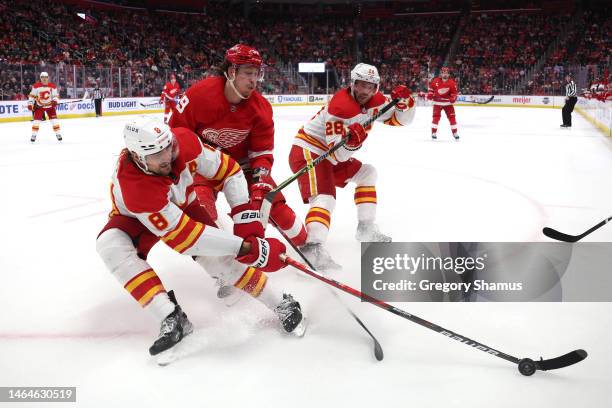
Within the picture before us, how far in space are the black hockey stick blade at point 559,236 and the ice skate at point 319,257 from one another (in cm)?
143

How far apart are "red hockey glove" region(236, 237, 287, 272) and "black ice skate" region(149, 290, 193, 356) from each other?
0.36 meters

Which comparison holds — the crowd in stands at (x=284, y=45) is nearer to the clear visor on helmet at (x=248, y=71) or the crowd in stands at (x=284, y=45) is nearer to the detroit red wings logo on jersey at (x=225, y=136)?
the detroit red wings logo on jersey at (x=225, y=136)

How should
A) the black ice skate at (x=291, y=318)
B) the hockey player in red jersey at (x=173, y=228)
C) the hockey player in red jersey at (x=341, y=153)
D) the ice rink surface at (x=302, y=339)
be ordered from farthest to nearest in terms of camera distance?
the hockey player in red jersey at (x=341, y=153), the black ice skate at (x=291, y=318), the hockey player in red jersey at (x=173, y=228), the ice rink surface at (x=302, y=339)

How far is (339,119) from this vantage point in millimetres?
3061

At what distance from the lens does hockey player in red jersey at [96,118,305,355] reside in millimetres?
1865

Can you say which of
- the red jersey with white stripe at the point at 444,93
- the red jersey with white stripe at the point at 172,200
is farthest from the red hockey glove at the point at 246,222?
the red jersey with white stripe at the point at 444,93

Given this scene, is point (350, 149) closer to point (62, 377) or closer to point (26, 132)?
point (62, 377)

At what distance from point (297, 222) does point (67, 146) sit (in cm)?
660

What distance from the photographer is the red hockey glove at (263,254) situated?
200cm

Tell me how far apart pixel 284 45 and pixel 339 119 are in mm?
23800

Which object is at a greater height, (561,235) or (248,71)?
(248,71)

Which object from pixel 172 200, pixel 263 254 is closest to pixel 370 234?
pixel 263 254

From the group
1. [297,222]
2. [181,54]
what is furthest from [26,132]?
[181,54]

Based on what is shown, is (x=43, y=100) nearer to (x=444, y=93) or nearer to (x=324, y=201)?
(x=444, y=93)
